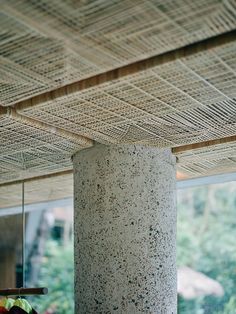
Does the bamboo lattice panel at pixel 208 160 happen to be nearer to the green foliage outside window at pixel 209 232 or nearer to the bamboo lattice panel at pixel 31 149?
the bamboo lattice panel at pixel 31 149

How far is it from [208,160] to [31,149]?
3.70 ft

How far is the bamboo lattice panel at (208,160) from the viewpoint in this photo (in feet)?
12.0

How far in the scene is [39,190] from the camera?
4.97 meters

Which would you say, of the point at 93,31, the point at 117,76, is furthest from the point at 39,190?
the point at 93,31

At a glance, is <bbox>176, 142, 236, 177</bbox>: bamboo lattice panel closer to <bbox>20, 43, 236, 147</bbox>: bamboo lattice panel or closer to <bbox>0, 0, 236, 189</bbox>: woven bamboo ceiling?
<bbox>0, 0, 236, 189</bbox>: woven bamboo ceiling

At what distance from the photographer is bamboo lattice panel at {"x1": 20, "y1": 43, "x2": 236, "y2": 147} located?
2.41 m

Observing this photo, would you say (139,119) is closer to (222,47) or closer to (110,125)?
(110,125)

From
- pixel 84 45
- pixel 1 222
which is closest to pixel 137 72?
pixel 84 45

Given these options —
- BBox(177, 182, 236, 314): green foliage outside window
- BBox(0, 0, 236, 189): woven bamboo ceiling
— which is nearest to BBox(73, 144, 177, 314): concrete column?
BBox(0, 0, 236, 189): woven bamboo ceiling

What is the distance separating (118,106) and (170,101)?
24cm

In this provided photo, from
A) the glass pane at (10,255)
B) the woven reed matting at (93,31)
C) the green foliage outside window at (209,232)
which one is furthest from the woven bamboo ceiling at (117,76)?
the green foliage outside window at (209,232)

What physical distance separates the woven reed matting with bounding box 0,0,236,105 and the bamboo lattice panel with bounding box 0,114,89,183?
0.70m

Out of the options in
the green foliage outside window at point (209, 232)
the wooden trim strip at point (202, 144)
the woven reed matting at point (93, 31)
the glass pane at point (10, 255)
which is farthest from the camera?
the green foliage outside window at point (209, 232)

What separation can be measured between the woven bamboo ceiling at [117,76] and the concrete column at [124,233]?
14cm
